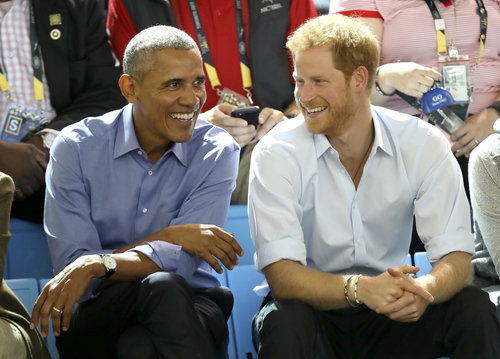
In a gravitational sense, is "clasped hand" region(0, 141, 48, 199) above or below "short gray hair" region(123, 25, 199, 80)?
below

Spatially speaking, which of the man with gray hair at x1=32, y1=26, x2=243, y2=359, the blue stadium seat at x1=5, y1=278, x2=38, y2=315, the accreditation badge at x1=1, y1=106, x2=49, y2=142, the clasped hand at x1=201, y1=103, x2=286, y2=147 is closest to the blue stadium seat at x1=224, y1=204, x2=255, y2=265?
the clasped hand at x1=201, y1=103, x2=286, y2=147

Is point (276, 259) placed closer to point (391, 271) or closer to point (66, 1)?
point (391, 271)

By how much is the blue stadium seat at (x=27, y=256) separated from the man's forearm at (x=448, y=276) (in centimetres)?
174

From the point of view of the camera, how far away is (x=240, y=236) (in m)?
4.00

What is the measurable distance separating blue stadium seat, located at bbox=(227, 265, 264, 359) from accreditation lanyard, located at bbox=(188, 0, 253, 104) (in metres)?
1.19

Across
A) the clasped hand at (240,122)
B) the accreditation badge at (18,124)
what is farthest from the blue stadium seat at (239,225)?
the accreditation badge at (18,124)

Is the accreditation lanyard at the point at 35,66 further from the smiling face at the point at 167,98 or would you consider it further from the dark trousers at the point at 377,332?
the dark trousers at the point at 377,332

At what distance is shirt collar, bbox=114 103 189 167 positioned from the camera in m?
3.36

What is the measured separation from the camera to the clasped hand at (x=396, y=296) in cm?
284

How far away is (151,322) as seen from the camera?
2.84 metres

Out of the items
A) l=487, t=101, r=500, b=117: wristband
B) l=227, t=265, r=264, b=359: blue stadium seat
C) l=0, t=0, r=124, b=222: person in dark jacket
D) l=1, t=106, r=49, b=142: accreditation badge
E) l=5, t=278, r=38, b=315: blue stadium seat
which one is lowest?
l=227, t=265, r=264, b=359: blue stadium seat

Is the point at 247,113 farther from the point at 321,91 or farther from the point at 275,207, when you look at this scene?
the point at 275,207

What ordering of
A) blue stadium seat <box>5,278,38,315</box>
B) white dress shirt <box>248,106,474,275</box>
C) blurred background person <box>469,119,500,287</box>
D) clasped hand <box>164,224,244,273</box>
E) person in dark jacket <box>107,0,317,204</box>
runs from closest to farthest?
clasped hand <box>164,224,244,273</box> → white dress shirt <box>248,106,474,275</box> → blurred background person <box>469,119,500,287</box> → blue stadium seat <box>5,278,38,315</box> → person in dark jacket <box>107,0,317,204</box>

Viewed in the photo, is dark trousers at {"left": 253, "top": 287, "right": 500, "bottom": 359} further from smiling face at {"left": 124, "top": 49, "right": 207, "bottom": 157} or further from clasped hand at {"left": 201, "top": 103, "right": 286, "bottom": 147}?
clasped hand at {"left": 201, "top": 103, "right": 286, "bottom": 147}
